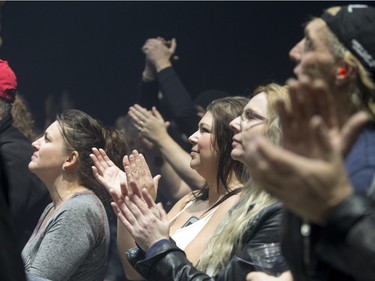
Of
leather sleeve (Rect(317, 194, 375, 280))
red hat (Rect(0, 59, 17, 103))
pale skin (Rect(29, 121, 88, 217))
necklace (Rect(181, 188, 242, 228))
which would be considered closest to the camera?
leather sleeve (Rect(317, 194, 375, 280))

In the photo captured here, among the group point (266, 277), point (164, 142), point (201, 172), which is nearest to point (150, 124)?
point (164, 142)

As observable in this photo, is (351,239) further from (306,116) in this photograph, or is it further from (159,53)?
(159,53)

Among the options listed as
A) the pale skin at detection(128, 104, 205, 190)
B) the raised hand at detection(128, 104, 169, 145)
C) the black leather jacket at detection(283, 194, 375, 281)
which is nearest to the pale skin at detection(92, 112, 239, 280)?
the pale skin at detection(128, 104, 205, 190)

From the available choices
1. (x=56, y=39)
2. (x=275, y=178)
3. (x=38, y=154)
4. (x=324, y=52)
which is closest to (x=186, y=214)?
(x=38, y=154)

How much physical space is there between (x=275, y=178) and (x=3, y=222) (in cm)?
62

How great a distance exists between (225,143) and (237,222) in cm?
79

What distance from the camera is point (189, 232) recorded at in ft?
13.5

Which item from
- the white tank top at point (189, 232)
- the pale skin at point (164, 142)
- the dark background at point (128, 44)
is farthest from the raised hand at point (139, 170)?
the dark background at point (128, 44)

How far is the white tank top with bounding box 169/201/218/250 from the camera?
4051 millimetres

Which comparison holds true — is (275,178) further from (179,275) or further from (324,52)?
(179,275)

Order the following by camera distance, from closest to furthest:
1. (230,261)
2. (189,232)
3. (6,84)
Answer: (230,261) < (189,232) < (6,84)

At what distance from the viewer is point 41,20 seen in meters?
8.21

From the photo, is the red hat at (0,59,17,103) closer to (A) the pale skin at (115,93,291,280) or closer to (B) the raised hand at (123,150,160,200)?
(B) the raised hand at (123,150,160,200)

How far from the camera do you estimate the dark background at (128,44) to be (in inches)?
292
